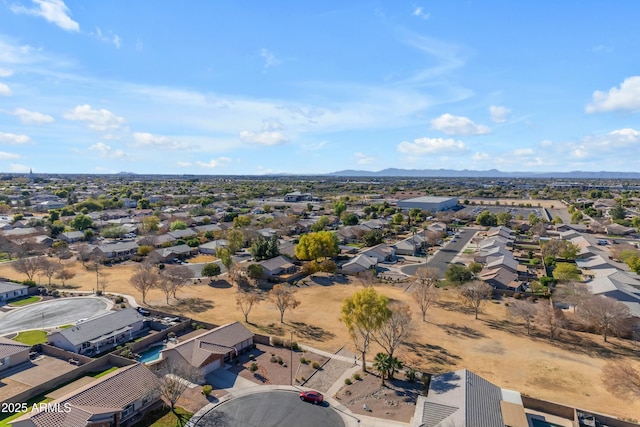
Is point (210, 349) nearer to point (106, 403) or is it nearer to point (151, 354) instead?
point (151, 354)

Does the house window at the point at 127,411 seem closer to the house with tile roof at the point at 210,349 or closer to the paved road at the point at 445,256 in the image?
the house with tile roof at the point at 210,349

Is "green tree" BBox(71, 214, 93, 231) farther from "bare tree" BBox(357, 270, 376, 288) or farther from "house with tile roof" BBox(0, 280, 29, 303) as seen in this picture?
"bare tree" BBox(357, 270, 376, 288)

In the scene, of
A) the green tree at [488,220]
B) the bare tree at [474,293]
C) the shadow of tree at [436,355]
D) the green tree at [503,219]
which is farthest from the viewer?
the green tree at [488,220]

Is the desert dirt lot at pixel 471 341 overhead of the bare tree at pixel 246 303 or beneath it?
beneath

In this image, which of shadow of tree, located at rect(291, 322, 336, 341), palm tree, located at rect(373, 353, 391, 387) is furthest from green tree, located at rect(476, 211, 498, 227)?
palm tree, located at rect(373, 353, 391, 387)

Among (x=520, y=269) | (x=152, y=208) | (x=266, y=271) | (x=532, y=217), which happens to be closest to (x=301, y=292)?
(x=266, y=271)

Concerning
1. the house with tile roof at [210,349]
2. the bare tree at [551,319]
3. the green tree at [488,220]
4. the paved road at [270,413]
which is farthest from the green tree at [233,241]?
the green tree at [488,220]

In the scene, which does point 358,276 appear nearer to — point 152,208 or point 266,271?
point 266,271

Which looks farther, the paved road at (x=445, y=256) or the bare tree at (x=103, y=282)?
the paved road at (x=445, y=256)
